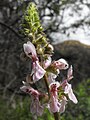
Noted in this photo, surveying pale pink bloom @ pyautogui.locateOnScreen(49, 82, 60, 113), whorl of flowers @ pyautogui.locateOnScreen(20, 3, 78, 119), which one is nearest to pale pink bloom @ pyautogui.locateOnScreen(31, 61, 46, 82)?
whorl of flowers @ pyautogui.locateOnScreen(20, 3, 78, 119)

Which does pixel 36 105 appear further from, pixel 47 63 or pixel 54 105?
pixel 47 63

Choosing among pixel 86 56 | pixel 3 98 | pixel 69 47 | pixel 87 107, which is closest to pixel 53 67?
pixel 87 107

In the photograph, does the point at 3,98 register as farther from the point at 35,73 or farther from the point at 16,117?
the point at 35,73

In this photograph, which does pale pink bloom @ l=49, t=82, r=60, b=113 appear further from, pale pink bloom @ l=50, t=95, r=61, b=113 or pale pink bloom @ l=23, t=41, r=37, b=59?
pale pink bloom @ l=23, t=41, r=37, b=59

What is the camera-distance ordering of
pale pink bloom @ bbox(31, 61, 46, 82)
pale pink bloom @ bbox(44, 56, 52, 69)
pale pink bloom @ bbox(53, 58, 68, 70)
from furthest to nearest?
pale pink bloom @ bbox(53, 58, 68, 70)
pale pink bloom @ bbox(44, 56, 52, 69)
pale pink bloom @ bbox(31, 61, 46, 82)

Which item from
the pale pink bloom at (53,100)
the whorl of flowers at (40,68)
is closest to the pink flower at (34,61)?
the whorl of flowers at (40,68)

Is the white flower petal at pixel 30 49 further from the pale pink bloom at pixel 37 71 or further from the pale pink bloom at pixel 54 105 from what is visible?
the pale pink bloom at pixel 54 105

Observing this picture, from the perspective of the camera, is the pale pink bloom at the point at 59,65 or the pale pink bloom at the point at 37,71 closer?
the pale pink bloom at the point at 37,71
